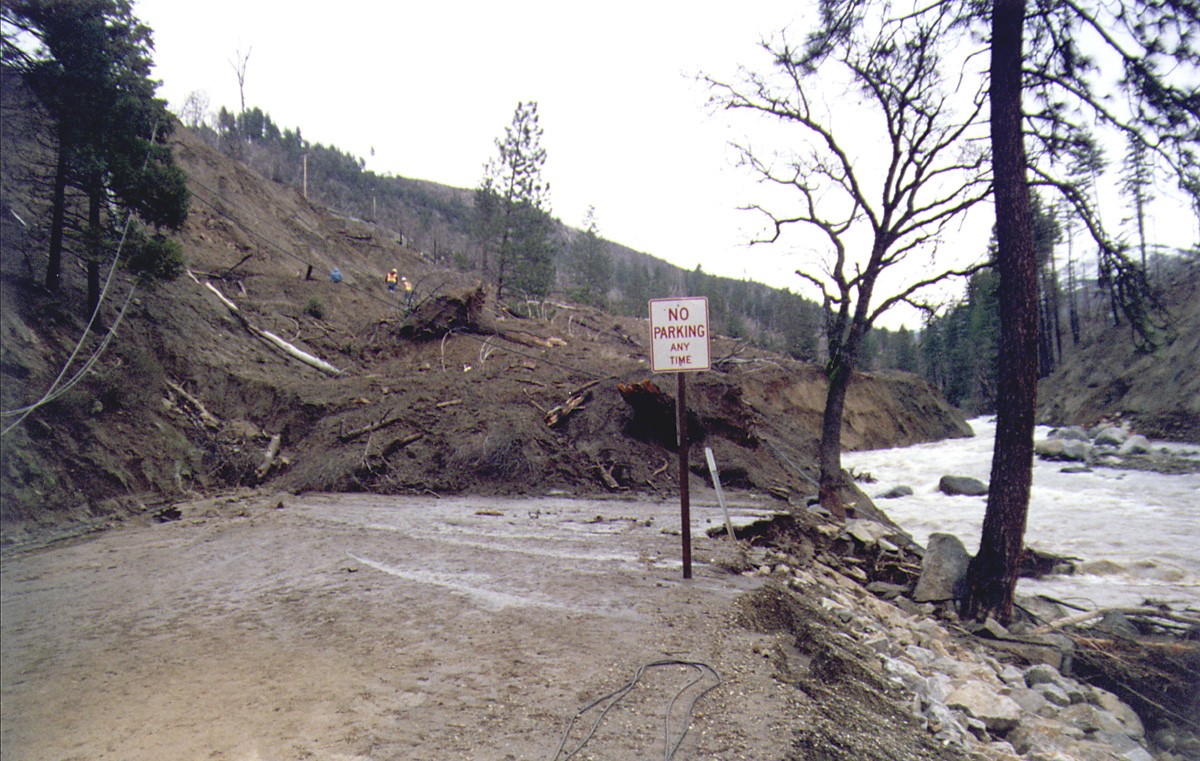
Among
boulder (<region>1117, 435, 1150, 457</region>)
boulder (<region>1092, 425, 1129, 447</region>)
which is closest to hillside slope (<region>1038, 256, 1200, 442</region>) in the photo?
boulder (<region>1092, 425, 1129, 447</region>)

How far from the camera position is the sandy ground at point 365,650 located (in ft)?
11.6

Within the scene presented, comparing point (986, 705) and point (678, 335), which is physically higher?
point (678, 335)

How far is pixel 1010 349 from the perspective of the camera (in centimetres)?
782

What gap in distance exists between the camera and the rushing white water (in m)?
10.9

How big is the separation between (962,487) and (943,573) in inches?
660

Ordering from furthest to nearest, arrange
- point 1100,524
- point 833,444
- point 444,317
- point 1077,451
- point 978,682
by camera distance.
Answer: point 1077,451
point 444,317
point 1100,524
point 833,444
point 978,682

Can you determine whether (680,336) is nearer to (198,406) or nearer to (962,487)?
(198,406)

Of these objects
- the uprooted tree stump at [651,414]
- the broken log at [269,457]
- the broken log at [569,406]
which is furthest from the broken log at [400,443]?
the uprooted tree stump at [651,414]

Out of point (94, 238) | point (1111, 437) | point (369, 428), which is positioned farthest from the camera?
point (1111, 437)

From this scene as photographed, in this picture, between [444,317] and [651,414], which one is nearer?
[651,414]

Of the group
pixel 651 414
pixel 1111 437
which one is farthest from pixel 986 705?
pixel 1111 437

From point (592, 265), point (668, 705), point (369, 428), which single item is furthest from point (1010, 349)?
point (592, 265)

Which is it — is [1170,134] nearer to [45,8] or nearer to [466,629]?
[466,629]

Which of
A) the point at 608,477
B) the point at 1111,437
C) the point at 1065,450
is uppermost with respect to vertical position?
the point at 1111,437
